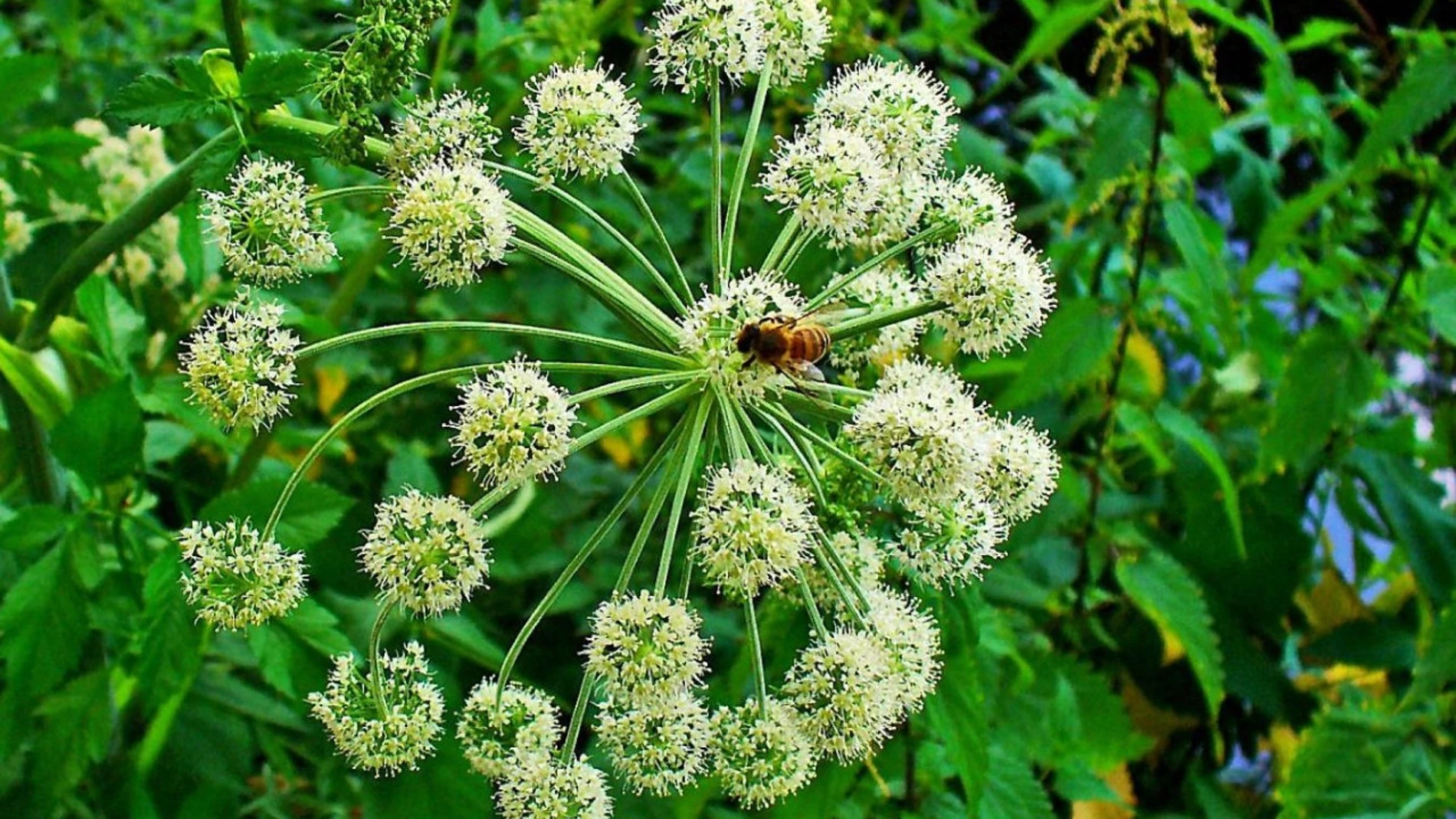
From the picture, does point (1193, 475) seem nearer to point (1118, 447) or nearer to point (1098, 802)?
point (1118, 447)

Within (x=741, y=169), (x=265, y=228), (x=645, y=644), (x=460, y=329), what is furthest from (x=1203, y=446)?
(x=265, y=228)

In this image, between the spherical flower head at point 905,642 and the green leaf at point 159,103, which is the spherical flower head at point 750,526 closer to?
the spherical flower head at point 905,642

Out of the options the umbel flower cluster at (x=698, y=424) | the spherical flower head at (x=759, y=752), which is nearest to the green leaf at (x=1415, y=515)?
the umbel flower cluster at (x=698, y=424)

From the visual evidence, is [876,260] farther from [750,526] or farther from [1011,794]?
[1011,794]

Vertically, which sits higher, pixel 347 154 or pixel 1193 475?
pixel 1193 475

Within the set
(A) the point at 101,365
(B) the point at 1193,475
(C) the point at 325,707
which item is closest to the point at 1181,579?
(B) the point at 1193,475

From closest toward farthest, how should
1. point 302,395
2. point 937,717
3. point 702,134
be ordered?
1. point 937,717
2. point 302,395
3. point 702,134

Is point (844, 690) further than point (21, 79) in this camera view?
No
